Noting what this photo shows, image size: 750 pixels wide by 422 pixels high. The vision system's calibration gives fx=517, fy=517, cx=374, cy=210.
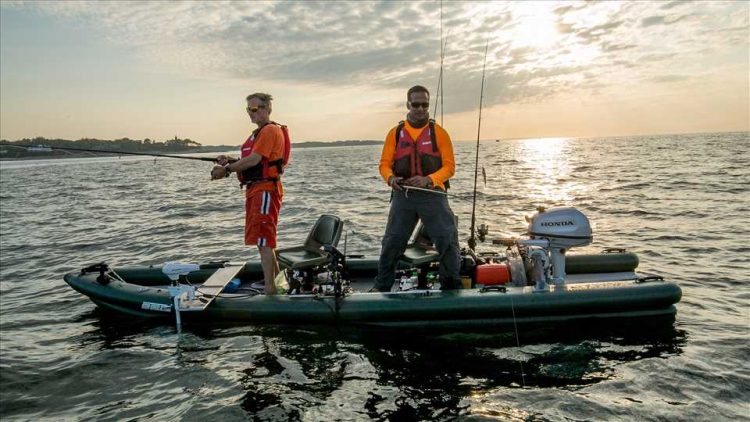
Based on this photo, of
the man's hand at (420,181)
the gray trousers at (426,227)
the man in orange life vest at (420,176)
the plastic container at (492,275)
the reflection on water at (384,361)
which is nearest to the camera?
the reflection on water at (384,361)

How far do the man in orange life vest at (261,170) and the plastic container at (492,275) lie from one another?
8.81 ft

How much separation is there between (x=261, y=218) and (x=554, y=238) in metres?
3.41

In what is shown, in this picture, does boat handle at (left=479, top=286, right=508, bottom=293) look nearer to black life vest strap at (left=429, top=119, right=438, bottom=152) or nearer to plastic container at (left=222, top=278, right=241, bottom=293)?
black life vest strap at (left=429, top=119, right=438, bottom=152)

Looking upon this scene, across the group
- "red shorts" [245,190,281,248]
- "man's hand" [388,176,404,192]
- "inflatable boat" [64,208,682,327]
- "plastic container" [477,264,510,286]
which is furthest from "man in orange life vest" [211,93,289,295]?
"plastic container" [477,264,510,286]

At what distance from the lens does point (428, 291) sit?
20.2 feet

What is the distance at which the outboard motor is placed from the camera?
5.88 metres

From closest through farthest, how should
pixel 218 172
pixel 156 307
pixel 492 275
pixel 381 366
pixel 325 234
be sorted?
pixel 381 366, pixel 218 172, pixel 156 307, pixel 492 275, pixel 325 234

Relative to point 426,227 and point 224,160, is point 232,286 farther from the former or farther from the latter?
point 426,227

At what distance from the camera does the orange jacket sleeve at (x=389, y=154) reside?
6060 millimetres

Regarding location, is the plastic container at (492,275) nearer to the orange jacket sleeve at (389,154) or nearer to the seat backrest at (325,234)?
the orange jacket sleeve at (389,154)

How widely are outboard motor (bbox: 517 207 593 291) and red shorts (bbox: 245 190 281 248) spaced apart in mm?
2980

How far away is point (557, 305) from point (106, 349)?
5.33 m

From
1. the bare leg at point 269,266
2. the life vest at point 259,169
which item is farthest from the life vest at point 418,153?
the bare leg at point 269,266

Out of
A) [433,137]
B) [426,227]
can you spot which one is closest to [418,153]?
[433,137]
